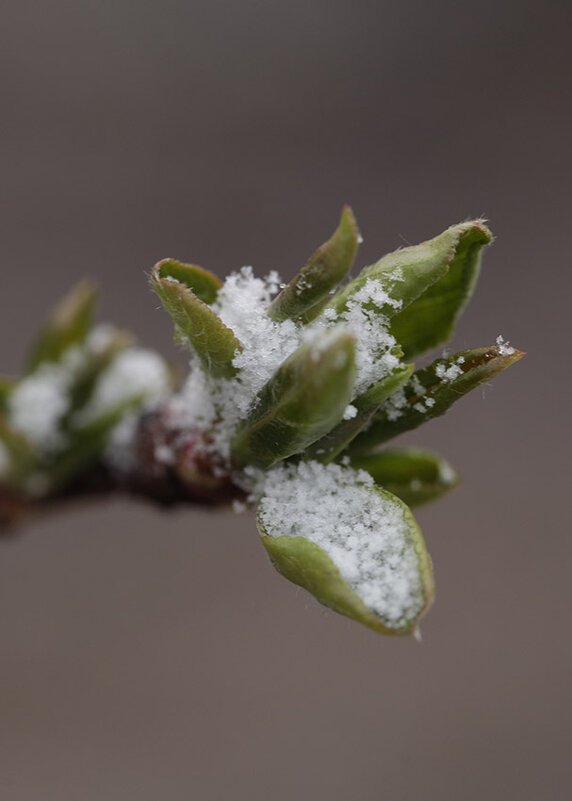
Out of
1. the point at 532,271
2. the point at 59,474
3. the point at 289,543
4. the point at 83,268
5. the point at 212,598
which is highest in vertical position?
the point at 83,268

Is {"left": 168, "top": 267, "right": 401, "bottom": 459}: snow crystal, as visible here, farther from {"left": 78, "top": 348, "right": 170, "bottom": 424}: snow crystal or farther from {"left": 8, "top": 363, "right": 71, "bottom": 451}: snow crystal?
{"left": 8, "top": 363, "right": 71, "bottom": 451}: snow crystal

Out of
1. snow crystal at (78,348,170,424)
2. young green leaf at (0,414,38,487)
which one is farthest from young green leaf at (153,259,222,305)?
young green leaf at (0,414,38,487)

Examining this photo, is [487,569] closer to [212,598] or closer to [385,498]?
[212,598]

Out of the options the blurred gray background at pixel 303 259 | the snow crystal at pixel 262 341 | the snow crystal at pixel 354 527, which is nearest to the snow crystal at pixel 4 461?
the snow crystal at pixel 262 341

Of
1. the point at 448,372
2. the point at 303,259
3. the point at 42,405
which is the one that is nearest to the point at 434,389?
the point at 448,372

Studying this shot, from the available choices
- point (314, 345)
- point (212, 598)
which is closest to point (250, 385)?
point (314, 345)

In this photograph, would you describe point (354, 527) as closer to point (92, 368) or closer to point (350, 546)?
point (350, 546)

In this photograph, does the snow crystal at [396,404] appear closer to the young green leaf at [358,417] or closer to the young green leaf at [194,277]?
the young green leaf at [358,417]
